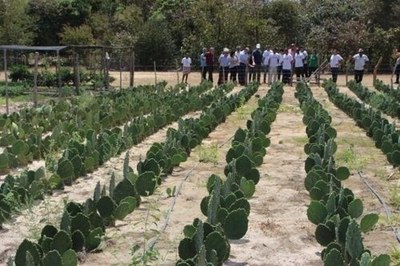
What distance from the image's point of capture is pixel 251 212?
5547 mm

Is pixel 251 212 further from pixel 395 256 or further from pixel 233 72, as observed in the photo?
pixel 233 72

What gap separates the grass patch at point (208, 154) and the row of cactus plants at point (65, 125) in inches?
57.3

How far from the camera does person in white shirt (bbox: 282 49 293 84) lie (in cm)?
1983

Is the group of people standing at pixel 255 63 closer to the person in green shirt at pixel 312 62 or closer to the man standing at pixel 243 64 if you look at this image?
the man standing at pixel 243 64

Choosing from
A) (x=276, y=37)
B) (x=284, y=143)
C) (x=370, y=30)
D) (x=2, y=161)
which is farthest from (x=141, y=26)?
(x=2, y=161)

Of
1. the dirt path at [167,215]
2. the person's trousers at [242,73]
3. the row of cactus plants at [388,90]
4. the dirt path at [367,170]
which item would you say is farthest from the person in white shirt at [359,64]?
the dirt path at [167,215]

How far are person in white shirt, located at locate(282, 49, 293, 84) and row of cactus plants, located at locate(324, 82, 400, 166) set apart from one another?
622 centimetres

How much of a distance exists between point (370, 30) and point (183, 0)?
34.7 ft

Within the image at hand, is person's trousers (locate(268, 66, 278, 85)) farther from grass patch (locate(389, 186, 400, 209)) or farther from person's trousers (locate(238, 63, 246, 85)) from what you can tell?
grass patch (locate(389, 186, 400, 209))

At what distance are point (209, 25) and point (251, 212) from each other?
24220 mm

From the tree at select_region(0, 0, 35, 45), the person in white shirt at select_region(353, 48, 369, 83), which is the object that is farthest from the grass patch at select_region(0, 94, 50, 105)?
the tree at select_region(0, 0, 35, 45)

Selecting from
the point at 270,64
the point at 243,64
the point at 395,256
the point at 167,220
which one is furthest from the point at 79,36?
the point at 395,256

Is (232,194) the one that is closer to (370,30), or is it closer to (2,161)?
(2,161)

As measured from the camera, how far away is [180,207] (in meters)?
5.71
